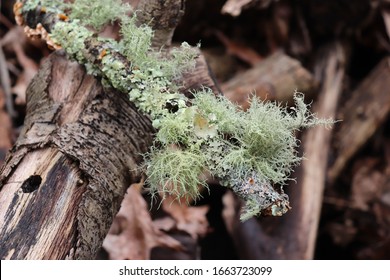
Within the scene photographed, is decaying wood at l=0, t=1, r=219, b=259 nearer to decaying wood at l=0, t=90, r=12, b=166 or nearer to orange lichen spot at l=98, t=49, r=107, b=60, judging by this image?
orange lichen spot at l=98, t=49, r=107, b=60

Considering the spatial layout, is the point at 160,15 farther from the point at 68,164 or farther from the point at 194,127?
the point at 68,164

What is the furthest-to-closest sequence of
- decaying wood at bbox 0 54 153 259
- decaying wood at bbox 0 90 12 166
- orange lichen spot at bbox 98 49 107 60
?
decaying wood at bbox 0 90 12 166 → orange lichen spot at bbox 98 49 107 60 → decaying wood at bbox 0 54 153 259

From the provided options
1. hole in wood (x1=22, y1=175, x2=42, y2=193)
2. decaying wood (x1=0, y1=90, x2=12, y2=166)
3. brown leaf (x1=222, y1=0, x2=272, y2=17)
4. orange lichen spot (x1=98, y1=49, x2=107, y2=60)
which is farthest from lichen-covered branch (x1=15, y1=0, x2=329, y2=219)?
decaying wood (x1=0, y1=90, x2=12, y2=166)

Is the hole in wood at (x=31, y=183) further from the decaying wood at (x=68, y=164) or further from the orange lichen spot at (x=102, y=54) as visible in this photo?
the orange lichen spot at (x=102, y=54)

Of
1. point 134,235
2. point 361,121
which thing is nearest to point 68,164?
point 134,235

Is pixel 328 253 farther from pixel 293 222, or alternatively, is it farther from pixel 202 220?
pixel 202 220
